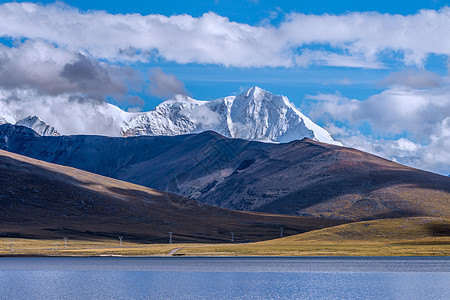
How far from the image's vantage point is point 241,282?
112 metres

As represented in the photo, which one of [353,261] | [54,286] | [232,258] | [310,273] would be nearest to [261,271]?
[310,273]

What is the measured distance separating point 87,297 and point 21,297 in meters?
9.02

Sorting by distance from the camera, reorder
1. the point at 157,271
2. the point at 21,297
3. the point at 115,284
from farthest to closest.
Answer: the point at 157,271, the point at 115,284, the point at 21,297

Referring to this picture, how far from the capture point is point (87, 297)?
89875mm

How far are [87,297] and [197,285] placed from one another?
72.4 feet

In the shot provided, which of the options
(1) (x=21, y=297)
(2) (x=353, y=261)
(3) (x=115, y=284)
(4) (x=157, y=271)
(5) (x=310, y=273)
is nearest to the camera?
(1) (x=21, y=297)

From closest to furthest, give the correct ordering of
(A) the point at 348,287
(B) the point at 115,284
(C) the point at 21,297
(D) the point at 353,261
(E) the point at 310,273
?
(C) the point at 21,297
(A) the point at 348,287
(B) the point at 115,284
(E) the point at 310,273
(D) the point at 353,261

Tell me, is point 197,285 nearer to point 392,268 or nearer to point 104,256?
point 392,268

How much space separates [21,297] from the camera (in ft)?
294

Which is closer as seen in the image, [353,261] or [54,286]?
[54,286]

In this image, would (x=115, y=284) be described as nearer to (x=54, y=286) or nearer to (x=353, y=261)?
(x=54, y=286)

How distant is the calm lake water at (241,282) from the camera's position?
91.8 meters

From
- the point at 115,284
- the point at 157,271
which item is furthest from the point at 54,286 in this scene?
the point at 157,271

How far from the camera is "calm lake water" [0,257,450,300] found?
91.8m
